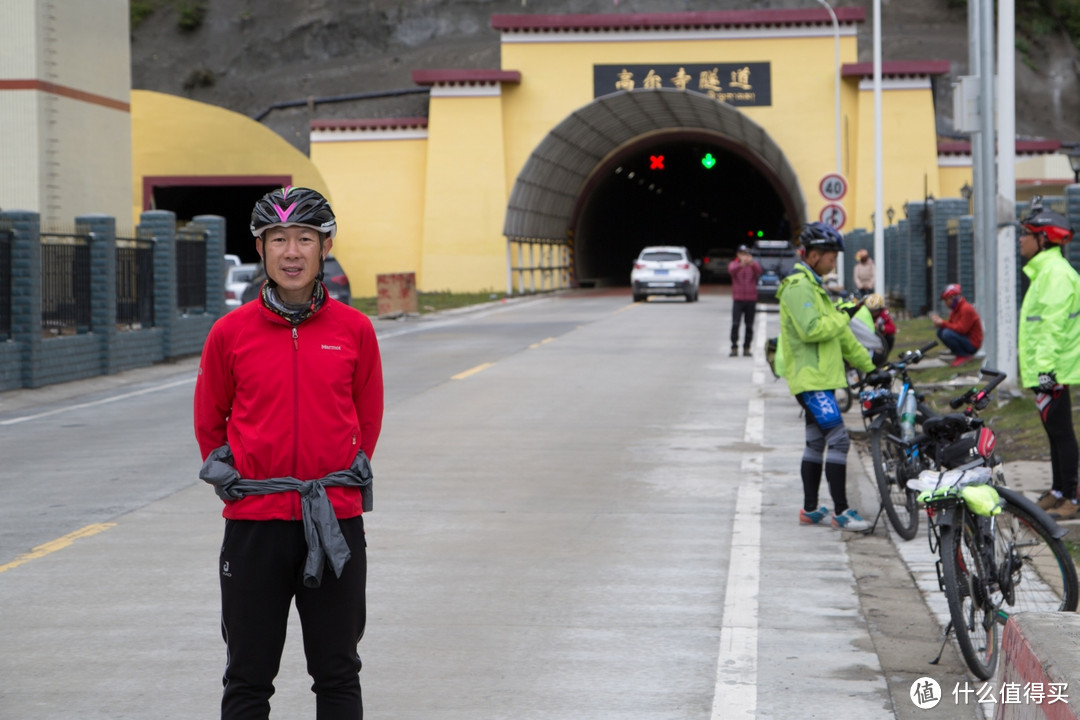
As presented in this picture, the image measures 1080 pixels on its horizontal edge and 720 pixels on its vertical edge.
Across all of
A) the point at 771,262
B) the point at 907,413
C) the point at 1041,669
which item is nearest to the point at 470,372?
the point at 907,413

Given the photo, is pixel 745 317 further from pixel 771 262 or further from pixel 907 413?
pixel 771 262

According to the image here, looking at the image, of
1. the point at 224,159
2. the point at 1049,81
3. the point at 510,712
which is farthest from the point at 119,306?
the point at 1049,81

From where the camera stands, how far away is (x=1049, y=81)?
73750mm

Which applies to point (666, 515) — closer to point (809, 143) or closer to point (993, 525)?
point (993, 525)

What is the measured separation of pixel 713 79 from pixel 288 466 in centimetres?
4787

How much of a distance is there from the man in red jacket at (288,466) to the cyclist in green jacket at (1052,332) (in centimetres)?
627

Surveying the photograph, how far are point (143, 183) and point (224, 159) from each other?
9.07ft

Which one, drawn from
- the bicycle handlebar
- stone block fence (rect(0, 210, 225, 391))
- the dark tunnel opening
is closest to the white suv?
the dark tunnel opening

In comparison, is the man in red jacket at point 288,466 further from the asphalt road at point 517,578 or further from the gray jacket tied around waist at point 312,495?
the asphalt road at point 517,578

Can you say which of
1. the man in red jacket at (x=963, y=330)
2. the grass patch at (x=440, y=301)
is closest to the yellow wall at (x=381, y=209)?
the grass patch at (x=440, y=301)

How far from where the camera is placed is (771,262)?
40.8m

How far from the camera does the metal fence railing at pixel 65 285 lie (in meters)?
20.7

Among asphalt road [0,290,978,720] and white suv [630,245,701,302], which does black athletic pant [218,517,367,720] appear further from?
white suv [630,245,701,302]

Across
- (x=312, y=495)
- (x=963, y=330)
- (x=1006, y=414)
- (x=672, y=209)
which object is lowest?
(x=1006, y=414)
